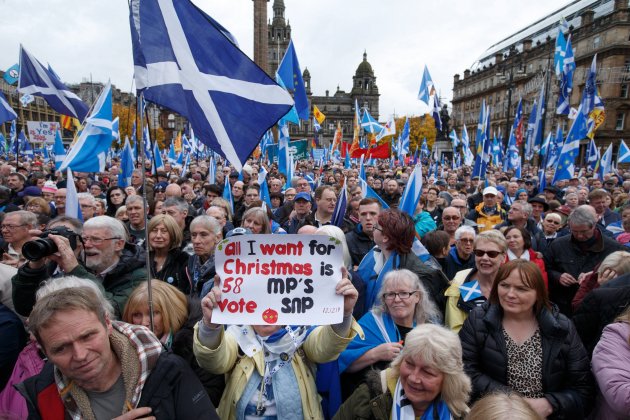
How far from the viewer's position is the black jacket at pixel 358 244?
15.9 feet

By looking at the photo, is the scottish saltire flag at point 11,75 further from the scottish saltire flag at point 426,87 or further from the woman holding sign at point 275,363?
the woman holding sign at point 275,363

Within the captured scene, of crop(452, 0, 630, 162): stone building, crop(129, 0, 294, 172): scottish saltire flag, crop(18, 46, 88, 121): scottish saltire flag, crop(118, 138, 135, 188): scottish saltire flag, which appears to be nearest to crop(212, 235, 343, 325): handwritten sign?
crop(129, 0, 294, 172): scottish saltire flag

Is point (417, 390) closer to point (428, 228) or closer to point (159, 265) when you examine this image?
point (159, 265)

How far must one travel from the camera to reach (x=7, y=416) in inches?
95.7

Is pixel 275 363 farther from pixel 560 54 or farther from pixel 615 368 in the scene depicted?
pixel 560 54

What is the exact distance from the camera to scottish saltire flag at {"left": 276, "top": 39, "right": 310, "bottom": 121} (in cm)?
1048

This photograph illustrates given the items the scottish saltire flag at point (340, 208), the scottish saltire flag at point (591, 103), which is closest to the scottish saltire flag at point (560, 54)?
the scottish saltire flag at point (591, 103)

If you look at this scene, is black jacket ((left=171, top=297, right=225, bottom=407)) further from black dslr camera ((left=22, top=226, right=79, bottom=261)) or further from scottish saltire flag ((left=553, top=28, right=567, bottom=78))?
scottish saltire flag ((left=553, top=28, right=567, bottom=78))

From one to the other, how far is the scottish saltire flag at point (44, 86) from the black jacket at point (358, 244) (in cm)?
735

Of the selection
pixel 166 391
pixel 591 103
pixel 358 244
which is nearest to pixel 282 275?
pixel 166 391

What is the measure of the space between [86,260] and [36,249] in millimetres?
1136

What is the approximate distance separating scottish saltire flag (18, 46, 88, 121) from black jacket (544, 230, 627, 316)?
941cm

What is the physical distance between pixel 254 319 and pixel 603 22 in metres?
53.3

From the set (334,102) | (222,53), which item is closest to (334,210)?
(222,53)
